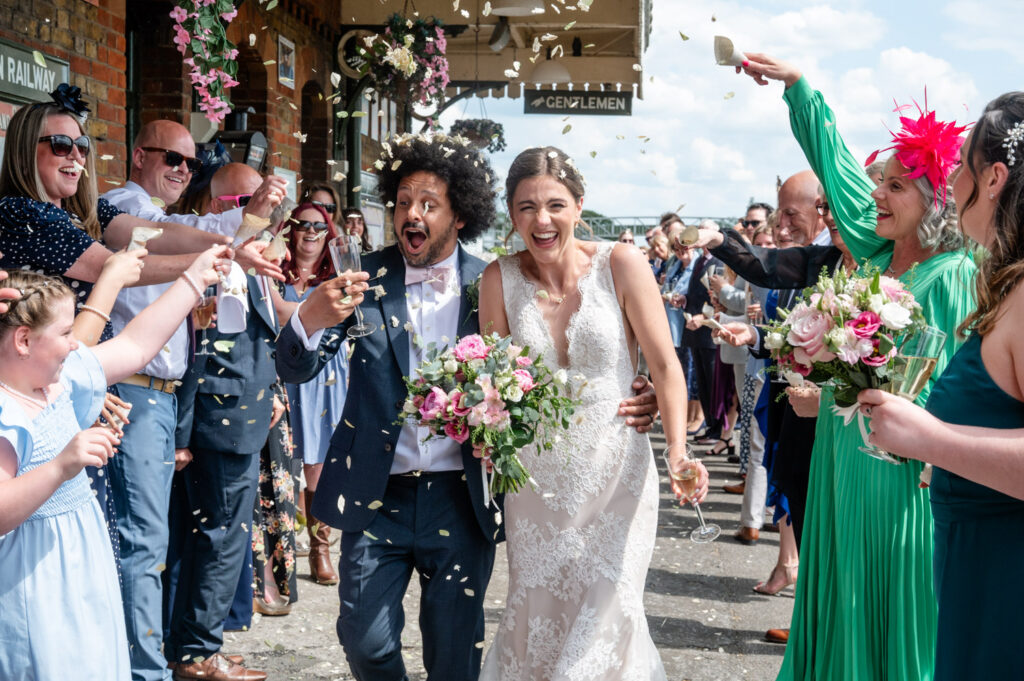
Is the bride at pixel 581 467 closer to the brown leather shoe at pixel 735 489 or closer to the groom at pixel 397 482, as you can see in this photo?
the groom at pixel 397 482

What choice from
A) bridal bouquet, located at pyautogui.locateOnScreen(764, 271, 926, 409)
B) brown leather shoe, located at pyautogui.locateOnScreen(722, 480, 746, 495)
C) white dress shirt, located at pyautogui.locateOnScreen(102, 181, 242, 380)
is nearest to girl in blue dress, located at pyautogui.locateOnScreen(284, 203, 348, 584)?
white dress shirt, located at pyautogui.locateOnScreen(102, 181, 242, 380)

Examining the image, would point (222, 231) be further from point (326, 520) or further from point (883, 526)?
point (883, 526)

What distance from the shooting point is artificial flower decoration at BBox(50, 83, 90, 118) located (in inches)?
160

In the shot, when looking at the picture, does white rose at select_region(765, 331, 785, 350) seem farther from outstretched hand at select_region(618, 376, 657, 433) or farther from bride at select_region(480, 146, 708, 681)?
outstretched hand at select_region(618, 376, 657, 433)

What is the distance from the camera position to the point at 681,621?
6.29 metres

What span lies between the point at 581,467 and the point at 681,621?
2.73 m

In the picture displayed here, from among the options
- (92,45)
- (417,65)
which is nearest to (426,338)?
(92,45)

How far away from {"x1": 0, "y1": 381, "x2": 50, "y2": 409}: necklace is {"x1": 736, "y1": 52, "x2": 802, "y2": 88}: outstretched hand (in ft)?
9.81

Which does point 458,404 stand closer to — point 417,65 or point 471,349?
point 471,349

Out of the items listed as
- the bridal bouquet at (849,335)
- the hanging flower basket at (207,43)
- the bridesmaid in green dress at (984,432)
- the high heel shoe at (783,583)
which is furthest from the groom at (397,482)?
the high heel shoe at (783,583)

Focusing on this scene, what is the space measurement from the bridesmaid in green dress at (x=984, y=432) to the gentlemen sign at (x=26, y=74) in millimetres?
4586

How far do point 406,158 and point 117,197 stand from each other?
1650 mm

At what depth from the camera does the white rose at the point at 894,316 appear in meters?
2.88

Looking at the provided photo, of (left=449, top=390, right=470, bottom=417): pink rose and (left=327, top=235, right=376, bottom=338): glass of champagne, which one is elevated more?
(left=327, top=235, right=376, bottom=338): glass of champagne
